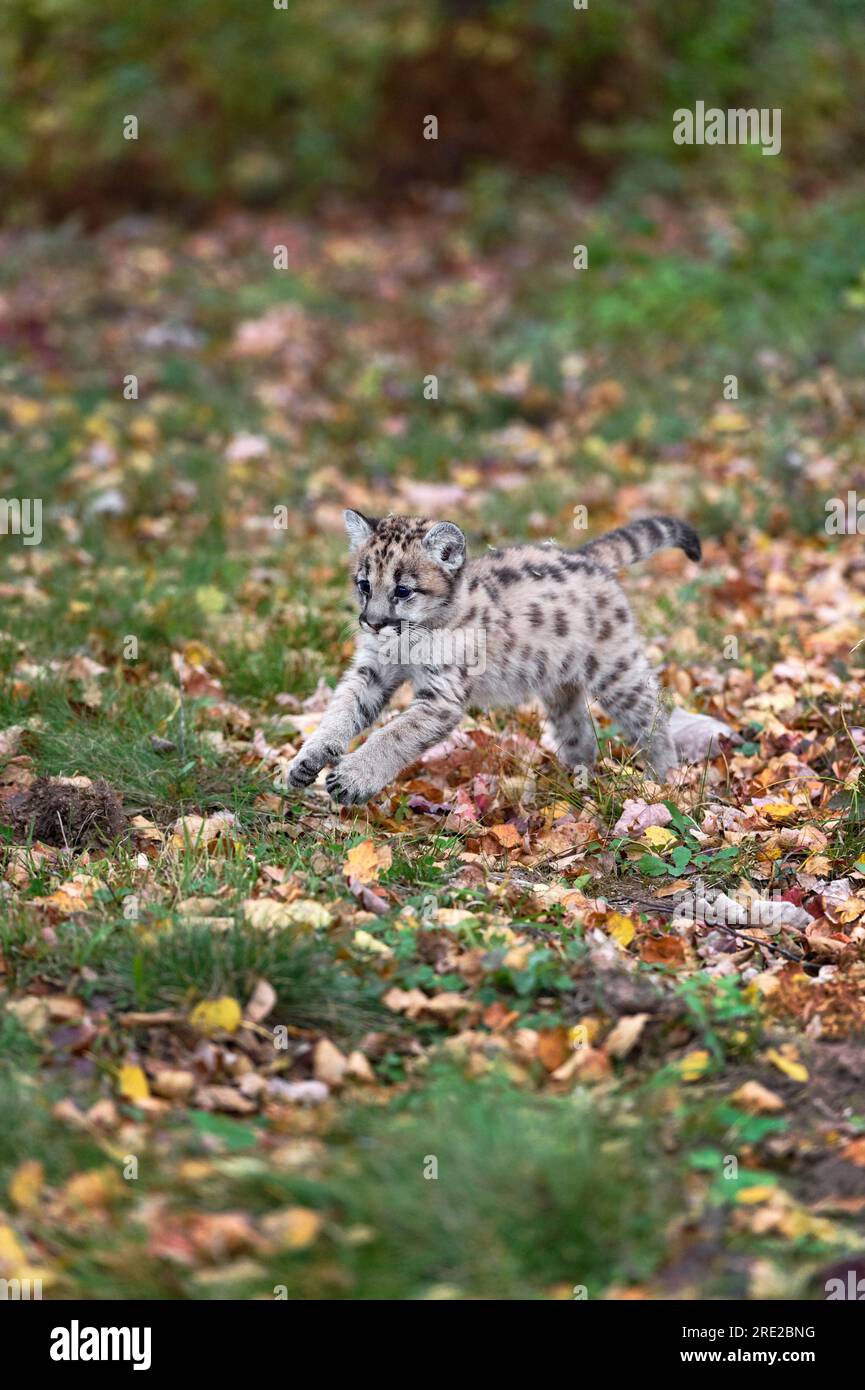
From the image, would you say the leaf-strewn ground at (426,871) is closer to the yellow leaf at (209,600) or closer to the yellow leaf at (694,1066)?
the yellow leaf at (694,1066)

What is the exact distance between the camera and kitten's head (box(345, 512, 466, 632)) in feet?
20.4

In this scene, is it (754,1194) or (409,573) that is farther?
(409,573)

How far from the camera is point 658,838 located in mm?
5848

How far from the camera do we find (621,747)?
6.75 metres

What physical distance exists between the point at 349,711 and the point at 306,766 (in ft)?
1.27

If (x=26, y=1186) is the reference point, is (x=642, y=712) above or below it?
above

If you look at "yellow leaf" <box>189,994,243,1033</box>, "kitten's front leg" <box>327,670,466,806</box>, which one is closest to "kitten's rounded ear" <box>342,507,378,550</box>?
"kitten's front leg" <box>327,670,466,806</box>

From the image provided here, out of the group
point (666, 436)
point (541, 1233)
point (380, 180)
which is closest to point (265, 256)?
point (380, 180)

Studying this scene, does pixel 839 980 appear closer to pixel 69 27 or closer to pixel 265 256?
pixel 265 256

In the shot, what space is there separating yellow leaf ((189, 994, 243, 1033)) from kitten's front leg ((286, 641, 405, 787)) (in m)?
1.59

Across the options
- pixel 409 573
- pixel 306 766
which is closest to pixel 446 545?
pixel 409 573

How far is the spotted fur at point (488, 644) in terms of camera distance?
610cm

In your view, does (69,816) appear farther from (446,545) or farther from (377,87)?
(377,87)

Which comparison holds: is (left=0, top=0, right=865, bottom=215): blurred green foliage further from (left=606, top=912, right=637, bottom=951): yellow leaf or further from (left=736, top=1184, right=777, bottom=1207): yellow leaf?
(left=736, top=1184, right=777, bottom=1207): yellow leaf
